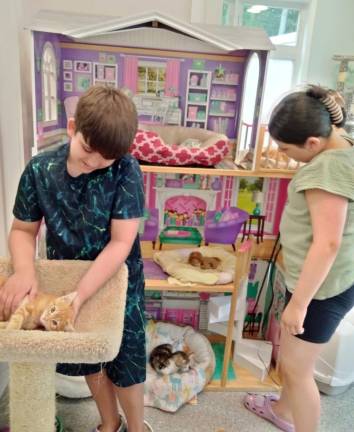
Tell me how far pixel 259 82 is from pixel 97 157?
2.78 ft

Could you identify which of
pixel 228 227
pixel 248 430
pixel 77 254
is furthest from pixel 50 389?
pixel 228 227

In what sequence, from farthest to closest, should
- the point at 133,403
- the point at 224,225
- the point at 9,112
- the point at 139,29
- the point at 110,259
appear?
the point at 224,225 < the point at 139,29 < the point at 9,112 < the point at 133,403 < the point at 110,259

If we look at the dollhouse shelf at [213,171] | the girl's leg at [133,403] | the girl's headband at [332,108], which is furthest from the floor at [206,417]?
the girl's headband at [332,108]

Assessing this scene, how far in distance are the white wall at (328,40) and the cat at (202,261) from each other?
118 cm

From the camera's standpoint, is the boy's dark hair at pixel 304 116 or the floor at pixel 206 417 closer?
the boy's dark hair at pixel 304 116

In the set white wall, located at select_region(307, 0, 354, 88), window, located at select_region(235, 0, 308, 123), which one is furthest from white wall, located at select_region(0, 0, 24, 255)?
white wall, located at select_region(307, 0, 354, 88)

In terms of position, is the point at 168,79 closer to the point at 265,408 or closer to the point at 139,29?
the point at 139,29

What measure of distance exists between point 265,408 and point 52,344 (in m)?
1.16

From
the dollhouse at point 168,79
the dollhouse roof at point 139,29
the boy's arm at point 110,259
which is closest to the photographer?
the boy's arm at point 110,259

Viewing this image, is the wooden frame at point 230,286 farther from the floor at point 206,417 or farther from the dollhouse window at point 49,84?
the dollhouse window at point 49,84

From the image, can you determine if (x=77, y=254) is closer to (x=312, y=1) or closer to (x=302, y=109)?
(x=302, y=109)

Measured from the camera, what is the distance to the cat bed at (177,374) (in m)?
1.60

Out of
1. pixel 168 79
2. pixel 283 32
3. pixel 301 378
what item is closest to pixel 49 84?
pixel 168 79

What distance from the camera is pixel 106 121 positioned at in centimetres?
83
